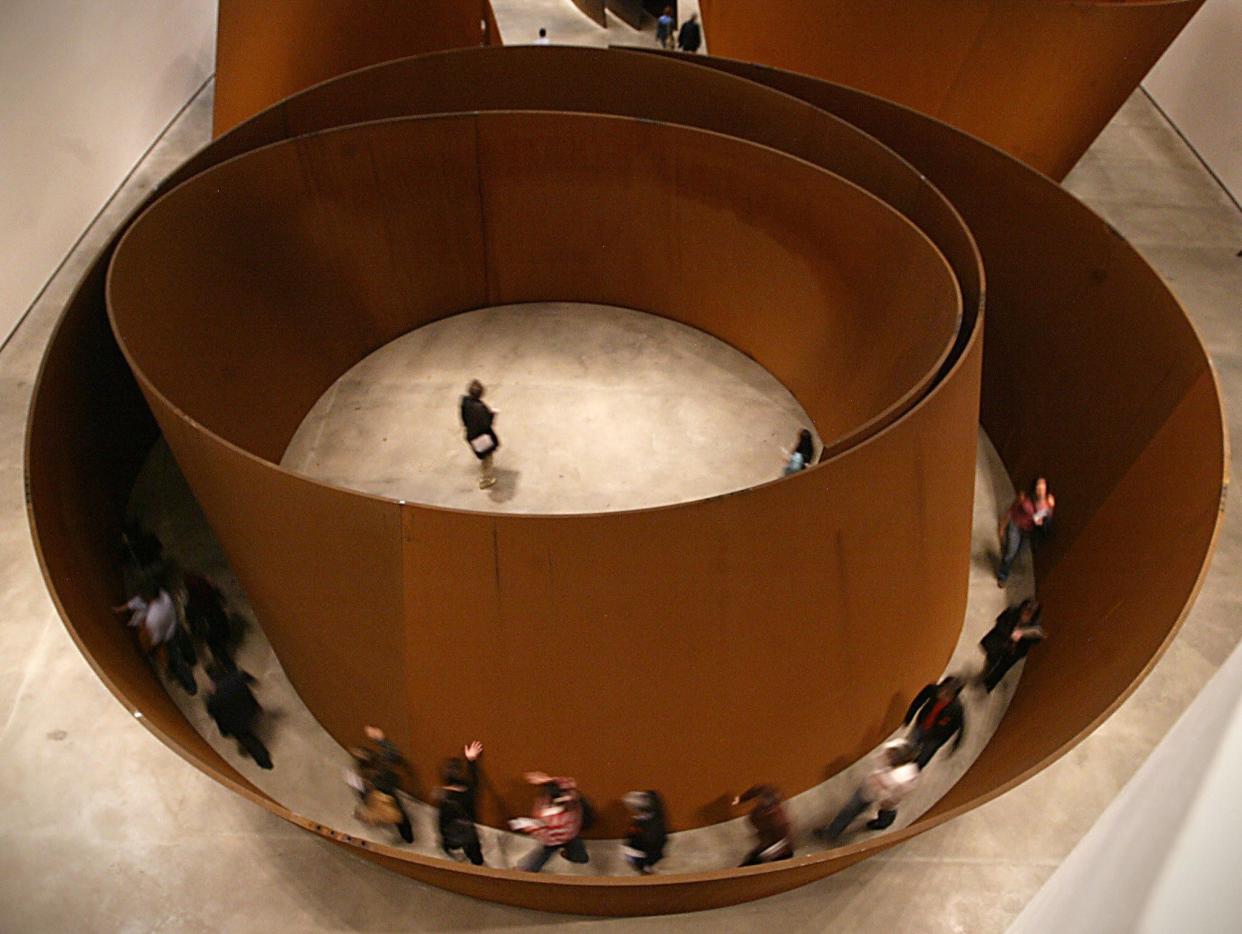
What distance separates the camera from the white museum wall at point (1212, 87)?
36.9 feet

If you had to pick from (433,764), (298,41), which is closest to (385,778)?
(433,764)

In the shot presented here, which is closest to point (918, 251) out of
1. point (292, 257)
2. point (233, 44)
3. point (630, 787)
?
point (630, 787)

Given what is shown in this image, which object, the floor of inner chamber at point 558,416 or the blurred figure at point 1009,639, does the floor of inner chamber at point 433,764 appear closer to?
the blurred figure at point 1009,639

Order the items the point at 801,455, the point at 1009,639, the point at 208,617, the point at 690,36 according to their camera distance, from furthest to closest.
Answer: the point at 690,36, the point at 801,455, the point at 208,617, the point at 1009,639

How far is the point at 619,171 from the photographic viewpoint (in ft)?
27.6

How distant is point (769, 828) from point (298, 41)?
8.12 meters

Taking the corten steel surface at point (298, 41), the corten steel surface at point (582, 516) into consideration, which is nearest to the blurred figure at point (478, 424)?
the corten steel surface at point (582, 516)

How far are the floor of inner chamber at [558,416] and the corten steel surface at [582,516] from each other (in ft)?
0.78

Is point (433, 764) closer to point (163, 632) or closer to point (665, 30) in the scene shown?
point (163, 632)

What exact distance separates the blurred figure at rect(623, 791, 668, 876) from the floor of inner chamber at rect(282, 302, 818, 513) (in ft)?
8.85

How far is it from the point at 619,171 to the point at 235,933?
6.27 m

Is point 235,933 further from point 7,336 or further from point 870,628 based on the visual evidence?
point 7,336

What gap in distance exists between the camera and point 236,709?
5613mm

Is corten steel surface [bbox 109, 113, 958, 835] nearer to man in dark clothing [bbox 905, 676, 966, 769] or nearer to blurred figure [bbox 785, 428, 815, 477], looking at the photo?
man in dark clothing [bbox 905, 676, 966, 769]
